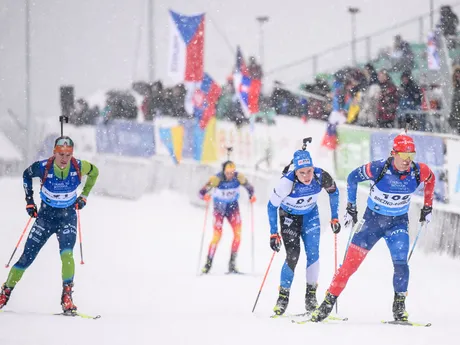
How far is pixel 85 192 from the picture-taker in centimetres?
870

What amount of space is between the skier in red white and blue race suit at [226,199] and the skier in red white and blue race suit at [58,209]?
389cm

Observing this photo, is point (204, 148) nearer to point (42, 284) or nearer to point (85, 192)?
point (42, 284)

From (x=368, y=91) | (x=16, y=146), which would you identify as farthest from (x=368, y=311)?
(x=16, y=146)

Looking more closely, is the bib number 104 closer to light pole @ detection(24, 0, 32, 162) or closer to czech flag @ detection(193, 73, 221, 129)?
czech flag @ detection(193, 73, 221, 129)

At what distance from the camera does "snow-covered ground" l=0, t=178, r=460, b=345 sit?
687 centimetres

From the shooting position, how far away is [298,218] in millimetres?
8352

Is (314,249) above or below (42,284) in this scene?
above

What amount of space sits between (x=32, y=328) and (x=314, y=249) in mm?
3096

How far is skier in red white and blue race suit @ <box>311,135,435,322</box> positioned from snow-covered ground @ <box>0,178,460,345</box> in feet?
1.41

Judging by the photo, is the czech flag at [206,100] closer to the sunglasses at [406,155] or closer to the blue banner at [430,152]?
the blue banner at [430,152]

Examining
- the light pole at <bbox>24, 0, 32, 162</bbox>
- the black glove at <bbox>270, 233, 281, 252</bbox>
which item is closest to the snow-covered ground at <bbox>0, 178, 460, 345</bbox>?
the black glove at <bbox>270, 233, 281, 252</bbox>

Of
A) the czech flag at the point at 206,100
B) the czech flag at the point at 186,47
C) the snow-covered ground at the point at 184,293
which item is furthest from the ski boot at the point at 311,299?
the czech flag at the point at 186,47

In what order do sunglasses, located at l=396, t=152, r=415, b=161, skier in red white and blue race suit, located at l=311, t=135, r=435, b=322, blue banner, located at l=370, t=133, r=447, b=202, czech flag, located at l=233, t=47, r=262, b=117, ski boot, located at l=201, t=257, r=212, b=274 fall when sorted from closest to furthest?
sunglasses, located at l=396, t=152, r=415, b=161 < skier in red white and blue race suit, located at l=311, t=135, r=435, b=322 < blue banner, located at l=370, t=133, r=447, b=202 < ski boot, located at l=201, t=257, r=212, b=274 < czech flag, located at l=233, t=47, r=262, b=117

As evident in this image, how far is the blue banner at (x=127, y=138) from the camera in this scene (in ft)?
73.1
